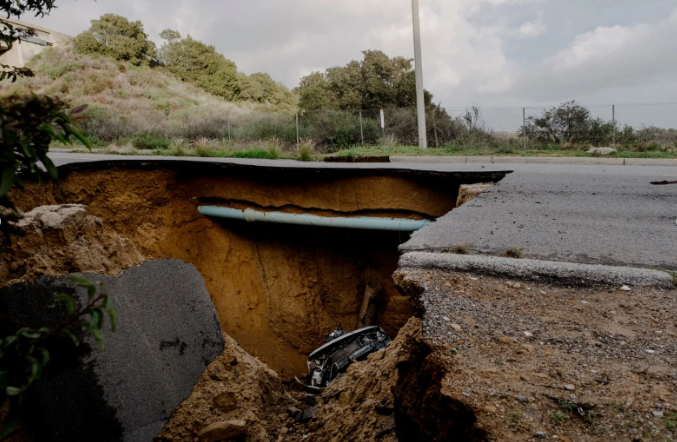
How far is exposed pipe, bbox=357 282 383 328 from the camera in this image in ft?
26.4

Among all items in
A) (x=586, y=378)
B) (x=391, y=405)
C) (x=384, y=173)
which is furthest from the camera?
(x=384, y=173)

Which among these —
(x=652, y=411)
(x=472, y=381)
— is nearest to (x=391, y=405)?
(x=472, y=381)

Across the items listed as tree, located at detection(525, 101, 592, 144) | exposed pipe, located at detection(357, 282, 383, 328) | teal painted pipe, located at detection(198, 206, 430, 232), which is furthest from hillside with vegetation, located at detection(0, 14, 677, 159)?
exposed pipe, located at detection(357, 282, 383, 328)

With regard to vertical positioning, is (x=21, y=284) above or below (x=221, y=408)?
above

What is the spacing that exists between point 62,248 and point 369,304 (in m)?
5.26

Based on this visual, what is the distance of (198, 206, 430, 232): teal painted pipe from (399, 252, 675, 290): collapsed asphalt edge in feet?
11.7

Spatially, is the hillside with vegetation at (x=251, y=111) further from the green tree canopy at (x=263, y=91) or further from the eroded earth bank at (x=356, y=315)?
the eroded earth bank at (x=356, y=315)

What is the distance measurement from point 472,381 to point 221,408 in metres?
2.30

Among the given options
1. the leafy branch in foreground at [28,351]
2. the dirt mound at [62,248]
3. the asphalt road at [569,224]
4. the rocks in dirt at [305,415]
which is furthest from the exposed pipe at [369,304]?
the leafy branch in foreground at [28,351]

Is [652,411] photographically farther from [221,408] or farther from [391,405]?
[221,408]

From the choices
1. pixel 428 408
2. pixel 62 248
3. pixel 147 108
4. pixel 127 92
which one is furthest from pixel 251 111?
pixel 428 408

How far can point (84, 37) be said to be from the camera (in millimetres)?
39688

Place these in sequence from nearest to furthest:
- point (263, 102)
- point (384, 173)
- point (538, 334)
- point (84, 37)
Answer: point (538, 334) → point (384, 173) → point (84, 37) → point (263, 102)

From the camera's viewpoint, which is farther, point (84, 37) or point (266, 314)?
point (84, 37)
